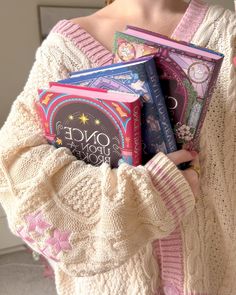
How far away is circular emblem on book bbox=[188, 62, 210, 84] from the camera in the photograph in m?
0.48

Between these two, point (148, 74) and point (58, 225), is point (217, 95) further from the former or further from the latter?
point (58, 225)

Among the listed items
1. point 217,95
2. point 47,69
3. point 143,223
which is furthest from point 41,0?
point 143,223

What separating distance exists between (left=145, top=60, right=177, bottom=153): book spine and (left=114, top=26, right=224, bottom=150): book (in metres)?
0.01

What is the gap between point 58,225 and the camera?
525 mm

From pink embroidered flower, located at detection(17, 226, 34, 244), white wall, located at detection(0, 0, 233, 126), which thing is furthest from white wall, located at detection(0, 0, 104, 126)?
pink embroidered flower, located at detection(17, 226, 34, 244)

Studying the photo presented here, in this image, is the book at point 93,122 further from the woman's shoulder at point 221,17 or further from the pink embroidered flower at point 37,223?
the woman's shoulder at point 221,17

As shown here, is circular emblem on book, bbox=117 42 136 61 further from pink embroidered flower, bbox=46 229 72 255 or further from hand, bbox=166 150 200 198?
pink embroidered flower, bbox=46 229 72 255

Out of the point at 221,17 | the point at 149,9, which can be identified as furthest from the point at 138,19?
the point at 221,17

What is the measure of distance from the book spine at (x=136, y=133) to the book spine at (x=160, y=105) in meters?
0.03

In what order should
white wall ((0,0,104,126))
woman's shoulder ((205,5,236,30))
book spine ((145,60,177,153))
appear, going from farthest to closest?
white wall ((0,0,104,126)), woman's shoulder ((205,5,236,30)), book spine ((145,60,177,153))

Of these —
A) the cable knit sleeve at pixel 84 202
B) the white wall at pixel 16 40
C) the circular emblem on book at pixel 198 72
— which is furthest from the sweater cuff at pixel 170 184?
the white wall at pixel 16 40

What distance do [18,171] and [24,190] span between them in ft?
0.10

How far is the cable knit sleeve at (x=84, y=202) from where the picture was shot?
1.61 feet

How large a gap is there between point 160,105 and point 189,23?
0.26m
